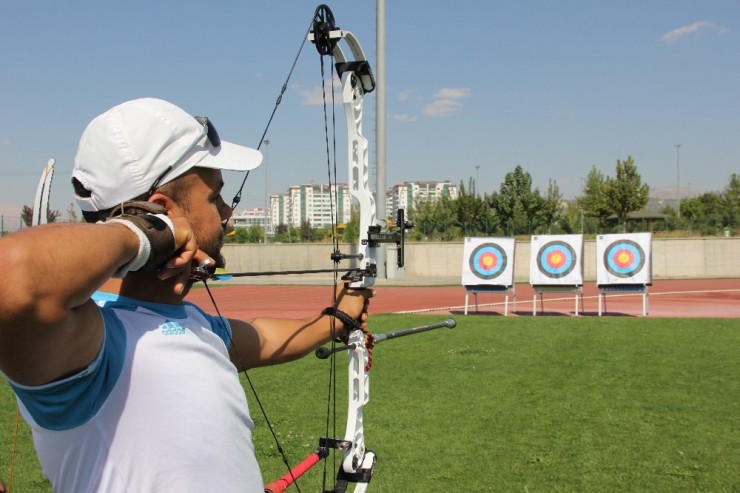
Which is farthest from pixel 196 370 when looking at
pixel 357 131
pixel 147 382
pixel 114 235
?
pixel 357 131

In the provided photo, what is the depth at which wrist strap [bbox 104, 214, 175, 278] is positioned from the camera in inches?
40.8

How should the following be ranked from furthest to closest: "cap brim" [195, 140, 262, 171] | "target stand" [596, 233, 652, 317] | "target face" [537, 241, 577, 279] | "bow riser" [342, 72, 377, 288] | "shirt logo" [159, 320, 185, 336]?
Answer: "target face" [537, 241, 577, 279]
"target stand" [596, 233, 652, 317]
"bow riser" [342, 72, 377, 288]
"cap brim" [195, 140, 262, 171]
"shirt logo" [159, 320, 185, 336]

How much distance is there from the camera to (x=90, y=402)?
1081 mm

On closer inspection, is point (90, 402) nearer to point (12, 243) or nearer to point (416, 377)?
point (12, 243)

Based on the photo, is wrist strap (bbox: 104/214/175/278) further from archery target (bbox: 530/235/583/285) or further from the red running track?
archery target (bbox: 530/235/583/285)

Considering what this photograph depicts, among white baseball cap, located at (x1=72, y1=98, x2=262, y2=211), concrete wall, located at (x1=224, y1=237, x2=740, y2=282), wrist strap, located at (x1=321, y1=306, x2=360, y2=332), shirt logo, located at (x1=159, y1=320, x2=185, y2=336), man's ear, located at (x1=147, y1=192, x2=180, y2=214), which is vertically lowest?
concrete wall, located at (x1=224, y1=237, x2=740, y2=282)

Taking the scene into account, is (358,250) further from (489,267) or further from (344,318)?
(489,267)

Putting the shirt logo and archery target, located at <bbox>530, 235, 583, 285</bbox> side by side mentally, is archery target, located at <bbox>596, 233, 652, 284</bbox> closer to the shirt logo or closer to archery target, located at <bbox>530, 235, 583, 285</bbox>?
archery target, located at <bbox>530, 235, 583, 285</bbox>

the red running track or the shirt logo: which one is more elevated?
the shirt logo

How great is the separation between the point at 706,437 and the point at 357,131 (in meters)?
3.29

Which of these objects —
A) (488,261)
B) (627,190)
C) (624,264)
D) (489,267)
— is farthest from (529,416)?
(627,190)

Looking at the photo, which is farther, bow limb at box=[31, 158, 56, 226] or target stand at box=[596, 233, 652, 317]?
target stand at box=[596, 233, 652, 317]

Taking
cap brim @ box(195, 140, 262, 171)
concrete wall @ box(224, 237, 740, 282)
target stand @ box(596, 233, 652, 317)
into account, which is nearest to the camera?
cap brim @ box(195, 140, 262, 171)

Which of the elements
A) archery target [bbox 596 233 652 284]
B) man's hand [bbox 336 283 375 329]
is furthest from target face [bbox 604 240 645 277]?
man's hand [bbox 336 283 375 329]
